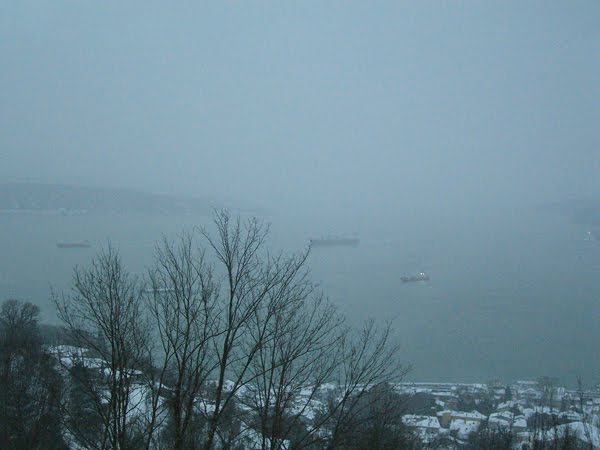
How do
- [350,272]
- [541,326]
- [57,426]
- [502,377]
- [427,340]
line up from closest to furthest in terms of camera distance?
1. [57,426]
2. [502,377]
3. [427,340]
4. [541,326]
5. [350,272]

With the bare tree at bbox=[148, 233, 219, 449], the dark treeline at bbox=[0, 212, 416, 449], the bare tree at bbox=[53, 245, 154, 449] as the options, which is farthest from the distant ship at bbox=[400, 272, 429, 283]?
the bare tree at bbox=[53, 245, 154, 449]

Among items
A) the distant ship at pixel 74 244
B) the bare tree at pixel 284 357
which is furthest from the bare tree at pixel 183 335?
the distant ship at pixel 74 244

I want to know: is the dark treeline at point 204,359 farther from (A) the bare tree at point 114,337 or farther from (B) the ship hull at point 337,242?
(B) the ship hull at point 337,242

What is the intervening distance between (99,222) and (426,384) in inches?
346

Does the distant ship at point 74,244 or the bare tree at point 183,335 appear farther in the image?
the distant ship at point 74,244

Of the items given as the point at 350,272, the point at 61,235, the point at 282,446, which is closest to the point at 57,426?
the point at 282,446

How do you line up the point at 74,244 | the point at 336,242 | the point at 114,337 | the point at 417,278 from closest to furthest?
the point at 114,337
the point at 74,244
the point at 417,278
the point at 336,242

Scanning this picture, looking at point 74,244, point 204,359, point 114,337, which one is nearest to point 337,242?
point 74,244

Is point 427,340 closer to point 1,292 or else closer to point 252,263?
point 252,263

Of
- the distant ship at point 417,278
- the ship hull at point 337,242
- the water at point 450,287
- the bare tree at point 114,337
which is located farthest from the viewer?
the ship hull at point 337,242

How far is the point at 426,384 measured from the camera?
5.41m

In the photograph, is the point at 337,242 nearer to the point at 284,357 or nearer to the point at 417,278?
the point at 417,278

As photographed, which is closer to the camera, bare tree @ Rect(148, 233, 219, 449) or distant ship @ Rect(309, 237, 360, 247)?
bare tree @ Rect(148, 233, 219, 449)

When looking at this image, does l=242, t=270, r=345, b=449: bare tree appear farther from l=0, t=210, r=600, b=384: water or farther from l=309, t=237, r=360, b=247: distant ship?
l=309, t=237, r=360, b=247: distant ship
